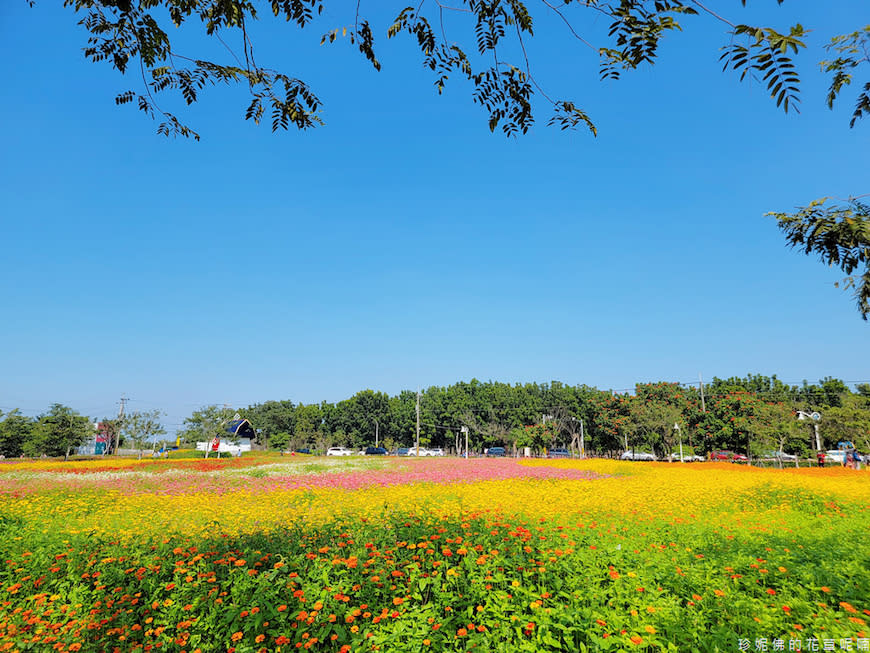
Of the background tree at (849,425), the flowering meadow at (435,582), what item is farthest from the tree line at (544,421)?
the flowering meadow at (435,582)

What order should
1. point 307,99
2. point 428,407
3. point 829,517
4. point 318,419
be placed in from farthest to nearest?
point 318,419 → point 428,407 → point 829,517 → point 307,99

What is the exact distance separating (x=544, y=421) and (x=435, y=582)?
6168cm

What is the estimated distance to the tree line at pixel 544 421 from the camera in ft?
111

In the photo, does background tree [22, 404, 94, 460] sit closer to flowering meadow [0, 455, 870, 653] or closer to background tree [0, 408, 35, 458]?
background tree [0, 408, 35, 458]

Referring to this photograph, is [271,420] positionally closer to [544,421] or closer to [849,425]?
[544,421]

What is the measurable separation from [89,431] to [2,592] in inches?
1983

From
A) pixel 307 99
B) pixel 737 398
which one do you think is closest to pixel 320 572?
pixel 307 99

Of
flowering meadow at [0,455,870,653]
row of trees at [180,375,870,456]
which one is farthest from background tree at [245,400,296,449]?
flowering meadow at [0,455,870,653]

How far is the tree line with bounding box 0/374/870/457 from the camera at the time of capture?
33875 mm

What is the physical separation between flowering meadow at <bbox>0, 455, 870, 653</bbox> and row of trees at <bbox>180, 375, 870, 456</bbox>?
3142 centimetres

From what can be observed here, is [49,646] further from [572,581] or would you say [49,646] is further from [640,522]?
[640,522]

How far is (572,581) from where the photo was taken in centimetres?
426

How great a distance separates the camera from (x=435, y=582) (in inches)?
155

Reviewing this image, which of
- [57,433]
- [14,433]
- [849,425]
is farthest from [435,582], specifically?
[14,433]
